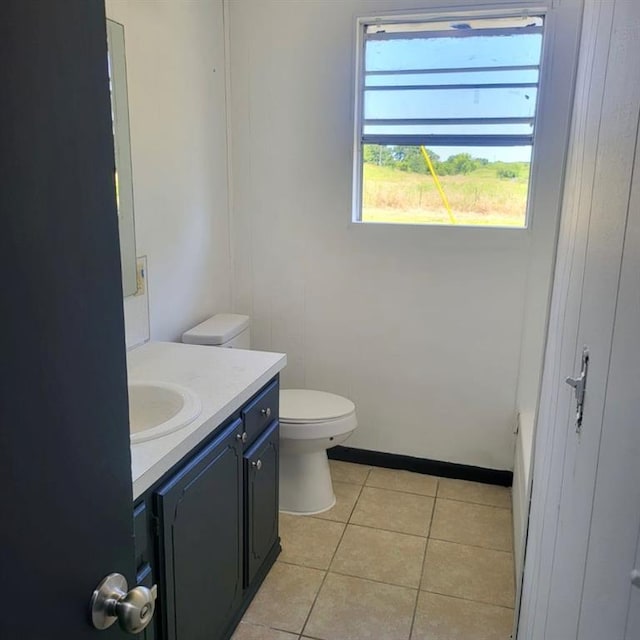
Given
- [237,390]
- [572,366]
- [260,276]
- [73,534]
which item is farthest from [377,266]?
[73,534]

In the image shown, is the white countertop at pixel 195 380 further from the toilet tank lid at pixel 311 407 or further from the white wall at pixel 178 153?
the toilet tank lid at pixel 311 407

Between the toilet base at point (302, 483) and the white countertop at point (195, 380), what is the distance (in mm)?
704

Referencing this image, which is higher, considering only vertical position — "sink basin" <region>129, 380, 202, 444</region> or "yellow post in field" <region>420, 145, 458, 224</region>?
"yellow post in field" <region>420, 145, 458, 224</region>

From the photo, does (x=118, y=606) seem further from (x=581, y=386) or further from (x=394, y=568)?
(x=394, y=568)

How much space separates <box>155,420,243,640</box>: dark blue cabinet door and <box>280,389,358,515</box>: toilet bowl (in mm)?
674

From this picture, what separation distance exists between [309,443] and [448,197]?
1.33m

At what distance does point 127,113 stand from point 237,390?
1.12 m

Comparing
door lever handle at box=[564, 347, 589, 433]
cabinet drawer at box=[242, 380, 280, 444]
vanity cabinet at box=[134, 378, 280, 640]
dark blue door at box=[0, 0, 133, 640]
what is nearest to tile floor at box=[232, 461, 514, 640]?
vanity cabinet at box=[134, 378, 280, 640]

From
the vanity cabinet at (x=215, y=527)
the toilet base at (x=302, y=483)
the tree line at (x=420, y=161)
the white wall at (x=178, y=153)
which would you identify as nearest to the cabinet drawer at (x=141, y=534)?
the vanity cabinet at (x=215, y=527)

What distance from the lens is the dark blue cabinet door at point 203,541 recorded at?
1.55 metres

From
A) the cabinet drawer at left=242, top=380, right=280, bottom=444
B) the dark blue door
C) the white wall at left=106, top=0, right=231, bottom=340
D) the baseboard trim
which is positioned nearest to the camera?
the dark blue door

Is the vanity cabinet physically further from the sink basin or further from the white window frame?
the white window frame

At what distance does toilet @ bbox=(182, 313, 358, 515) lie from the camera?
2641 millimetres

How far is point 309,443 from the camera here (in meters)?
2.66
